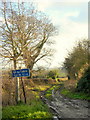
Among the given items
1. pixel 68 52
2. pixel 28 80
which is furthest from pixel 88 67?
pixel 68 52

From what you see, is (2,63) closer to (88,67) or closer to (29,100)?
(29,100)

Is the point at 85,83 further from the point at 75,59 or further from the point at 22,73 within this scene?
the point at 22,73

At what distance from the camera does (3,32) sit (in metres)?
12.0

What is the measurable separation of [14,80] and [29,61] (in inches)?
91.7

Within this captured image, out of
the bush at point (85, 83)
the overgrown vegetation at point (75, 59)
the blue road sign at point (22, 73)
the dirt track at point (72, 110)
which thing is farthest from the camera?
the overgrown vegetation at point (75, 59)

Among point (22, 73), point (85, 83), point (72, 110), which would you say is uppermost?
point (22, 73)

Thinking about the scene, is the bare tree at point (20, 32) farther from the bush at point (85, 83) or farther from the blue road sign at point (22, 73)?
the bush at point (85, 83)

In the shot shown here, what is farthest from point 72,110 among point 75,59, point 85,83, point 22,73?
point 75,59

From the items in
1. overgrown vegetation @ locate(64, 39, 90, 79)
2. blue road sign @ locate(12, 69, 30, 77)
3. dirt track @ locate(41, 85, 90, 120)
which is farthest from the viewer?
overgrown vegetation @ locate(64, 39, 90, 79)

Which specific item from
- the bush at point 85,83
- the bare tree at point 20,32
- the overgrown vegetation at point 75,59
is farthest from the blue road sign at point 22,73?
the overgrown vegetation at point 75,59

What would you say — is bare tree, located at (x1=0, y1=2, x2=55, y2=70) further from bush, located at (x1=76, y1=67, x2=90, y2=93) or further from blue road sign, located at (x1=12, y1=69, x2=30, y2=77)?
bush, located at (x1=76, y1=67, x2=90, y2=93)

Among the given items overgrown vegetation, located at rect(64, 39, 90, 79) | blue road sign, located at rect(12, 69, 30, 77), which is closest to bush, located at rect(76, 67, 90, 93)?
overgrown vegetation, located at rect(64, 39, 90, 79)

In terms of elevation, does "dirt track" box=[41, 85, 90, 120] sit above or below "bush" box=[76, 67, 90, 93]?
below

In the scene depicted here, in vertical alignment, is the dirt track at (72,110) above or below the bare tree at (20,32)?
below
